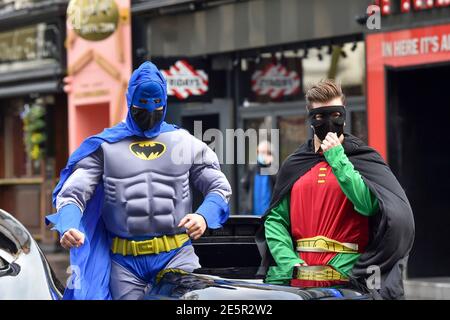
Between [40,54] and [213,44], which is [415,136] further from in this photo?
[40,54]

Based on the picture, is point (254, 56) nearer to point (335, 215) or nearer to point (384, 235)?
point (335, 215)

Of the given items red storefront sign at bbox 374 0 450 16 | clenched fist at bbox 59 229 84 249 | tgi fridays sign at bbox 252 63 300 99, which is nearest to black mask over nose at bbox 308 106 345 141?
clenched fist at bbox 59 229 84 249

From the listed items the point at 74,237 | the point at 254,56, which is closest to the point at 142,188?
the point at 74,237

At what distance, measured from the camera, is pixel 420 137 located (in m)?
13.7

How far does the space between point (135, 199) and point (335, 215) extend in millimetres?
923

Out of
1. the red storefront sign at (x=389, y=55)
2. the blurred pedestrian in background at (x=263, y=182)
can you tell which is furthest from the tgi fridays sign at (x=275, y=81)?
the blurred pedestrian in background at (x=263, y=182)

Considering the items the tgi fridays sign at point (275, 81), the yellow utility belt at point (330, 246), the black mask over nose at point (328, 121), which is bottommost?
the yellow utility belt at point (330, 246)

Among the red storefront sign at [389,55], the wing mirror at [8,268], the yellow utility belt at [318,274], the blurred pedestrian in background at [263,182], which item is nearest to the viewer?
the yellow utility belt at [318,274]

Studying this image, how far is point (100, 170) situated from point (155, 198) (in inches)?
12.2

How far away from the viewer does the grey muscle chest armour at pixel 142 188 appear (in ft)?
16.9

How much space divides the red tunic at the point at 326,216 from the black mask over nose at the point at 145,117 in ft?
2.46

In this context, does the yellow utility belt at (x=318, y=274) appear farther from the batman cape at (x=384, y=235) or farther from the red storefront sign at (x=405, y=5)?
the red storefront sign at (x=405, y=5)
